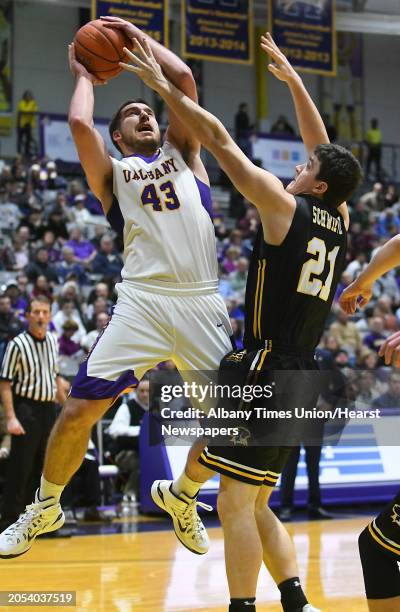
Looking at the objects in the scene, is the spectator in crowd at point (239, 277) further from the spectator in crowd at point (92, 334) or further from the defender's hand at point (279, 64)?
the defender's hand at point (279, 64)

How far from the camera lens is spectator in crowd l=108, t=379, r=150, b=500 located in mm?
11109

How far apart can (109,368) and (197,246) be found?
0.81m

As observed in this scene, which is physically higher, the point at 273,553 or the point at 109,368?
the point at 109,368

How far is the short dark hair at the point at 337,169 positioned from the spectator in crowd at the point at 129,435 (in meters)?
6.71

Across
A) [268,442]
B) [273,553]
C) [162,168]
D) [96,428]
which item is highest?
[162,168]

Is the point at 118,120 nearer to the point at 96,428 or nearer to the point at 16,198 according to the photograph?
the point at 96,428

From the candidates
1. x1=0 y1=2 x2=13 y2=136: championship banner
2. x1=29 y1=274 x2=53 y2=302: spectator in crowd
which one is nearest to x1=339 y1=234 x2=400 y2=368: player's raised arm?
x1=29 y1=274 x2=53 y2=302: spectator in crowd

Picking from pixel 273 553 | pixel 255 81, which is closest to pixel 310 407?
pixel 273 553

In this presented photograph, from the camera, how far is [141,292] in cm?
496

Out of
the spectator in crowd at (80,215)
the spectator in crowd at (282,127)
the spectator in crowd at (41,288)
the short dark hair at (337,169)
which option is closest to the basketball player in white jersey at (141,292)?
the short dark hair at (337,169)

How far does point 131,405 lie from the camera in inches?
444

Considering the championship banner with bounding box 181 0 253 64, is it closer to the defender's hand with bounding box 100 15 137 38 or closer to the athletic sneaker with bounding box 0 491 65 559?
the defender's hand with bounding box 100 15 137 38

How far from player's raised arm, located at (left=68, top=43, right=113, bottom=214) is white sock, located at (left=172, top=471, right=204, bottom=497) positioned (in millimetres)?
1561

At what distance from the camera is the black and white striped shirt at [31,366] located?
9.27 meters
